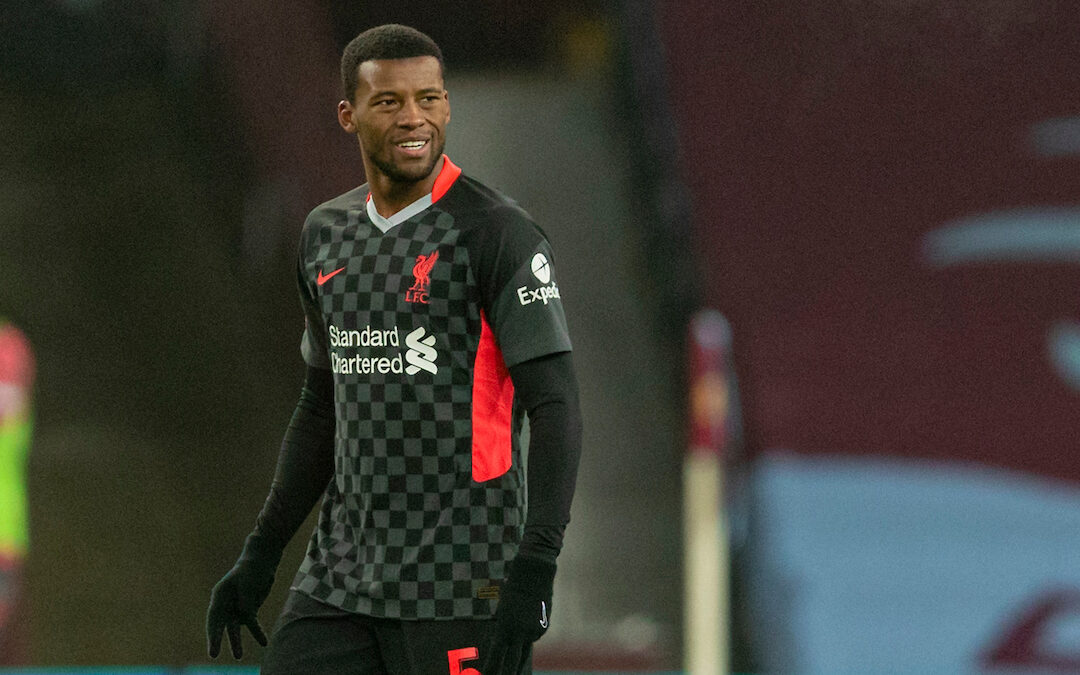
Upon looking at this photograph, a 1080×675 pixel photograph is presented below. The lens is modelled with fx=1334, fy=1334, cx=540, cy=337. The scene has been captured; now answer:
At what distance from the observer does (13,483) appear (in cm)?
470

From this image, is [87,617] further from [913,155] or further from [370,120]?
[913,155]

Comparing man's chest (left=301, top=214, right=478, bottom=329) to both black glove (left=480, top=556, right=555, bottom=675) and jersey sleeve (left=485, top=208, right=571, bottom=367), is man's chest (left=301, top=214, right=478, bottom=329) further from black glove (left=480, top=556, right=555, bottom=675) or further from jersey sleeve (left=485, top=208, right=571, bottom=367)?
black glove (left=480, top=556, right=555, bottom=675)

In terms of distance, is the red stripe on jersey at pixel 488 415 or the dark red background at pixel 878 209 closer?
the red stripe on jersey at pixel 488 415

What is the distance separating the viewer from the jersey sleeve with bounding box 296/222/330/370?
1.94 metres

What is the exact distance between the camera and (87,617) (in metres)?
4.59

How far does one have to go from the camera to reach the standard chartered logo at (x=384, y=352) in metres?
1.77

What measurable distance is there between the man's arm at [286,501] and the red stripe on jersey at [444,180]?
0.33 m

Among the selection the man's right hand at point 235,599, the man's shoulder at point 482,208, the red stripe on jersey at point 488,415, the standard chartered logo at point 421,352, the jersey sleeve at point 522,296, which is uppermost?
the man's shoulder at point 482,208

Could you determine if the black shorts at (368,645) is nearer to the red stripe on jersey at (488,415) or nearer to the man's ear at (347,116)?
the red stripe on jersey at (488,415)

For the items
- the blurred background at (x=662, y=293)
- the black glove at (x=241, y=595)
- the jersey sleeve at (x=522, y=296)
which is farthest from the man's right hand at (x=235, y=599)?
the blurred background at (x=662, y=293)

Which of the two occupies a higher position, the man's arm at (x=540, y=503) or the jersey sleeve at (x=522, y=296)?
the jersey sleeve at (x=522, y=296)

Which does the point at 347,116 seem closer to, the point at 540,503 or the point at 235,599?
the point at 540,503

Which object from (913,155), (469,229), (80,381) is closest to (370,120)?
(469,229)

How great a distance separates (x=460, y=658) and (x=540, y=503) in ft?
0.77
